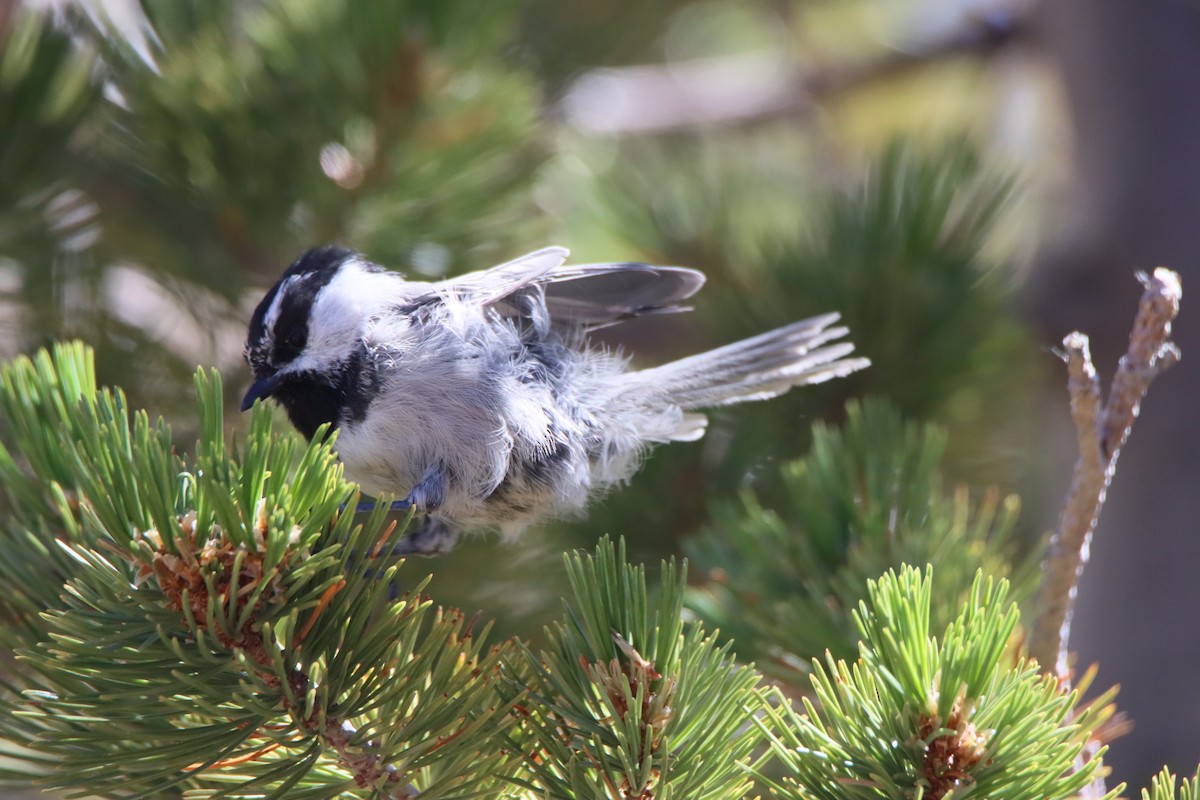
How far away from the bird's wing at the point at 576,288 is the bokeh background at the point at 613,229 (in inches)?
7.6

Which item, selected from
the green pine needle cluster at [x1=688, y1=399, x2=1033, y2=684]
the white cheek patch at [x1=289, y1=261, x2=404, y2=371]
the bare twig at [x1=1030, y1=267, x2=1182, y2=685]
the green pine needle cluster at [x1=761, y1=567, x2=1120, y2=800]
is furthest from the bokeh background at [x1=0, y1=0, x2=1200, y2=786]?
the green pine needle cluster at [x1=761, y1=567, x2=1120, y2=800]

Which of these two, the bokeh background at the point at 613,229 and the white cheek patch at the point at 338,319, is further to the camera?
the bokeh background at the point at 613,229

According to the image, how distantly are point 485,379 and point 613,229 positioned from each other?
74cm

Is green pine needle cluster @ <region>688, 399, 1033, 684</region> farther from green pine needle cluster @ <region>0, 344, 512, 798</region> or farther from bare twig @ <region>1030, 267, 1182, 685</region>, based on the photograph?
green pine needle cluster @ <region>0, 344, 512, 798</region>

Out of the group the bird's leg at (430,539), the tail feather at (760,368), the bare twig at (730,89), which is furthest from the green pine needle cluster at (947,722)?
the bare twig at (730,89)

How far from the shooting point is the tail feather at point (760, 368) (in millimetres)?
1540

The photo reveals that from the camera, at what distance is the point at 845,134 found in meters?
3.72

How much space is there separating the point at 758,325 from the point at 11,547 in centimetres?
119

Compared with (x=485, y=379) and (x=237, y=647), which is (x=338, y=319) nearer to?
(x=485, y=379)

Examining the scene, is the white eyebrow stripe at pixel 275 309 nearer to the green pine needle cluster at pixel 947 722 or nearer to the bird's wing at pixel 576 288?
the bird's wing at pixel 576 288

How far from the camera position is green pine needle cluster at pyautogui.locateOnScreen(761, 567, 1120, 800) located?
2.57 ft

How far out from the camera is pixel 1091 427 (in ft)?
3.15

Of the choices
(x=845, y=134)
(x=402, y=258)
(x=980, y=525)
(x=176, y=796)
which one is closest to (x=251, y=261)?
(x=402, y=258)

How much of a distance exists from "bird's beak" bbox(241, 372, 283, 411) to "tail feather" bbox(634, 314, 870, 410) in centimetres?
58
